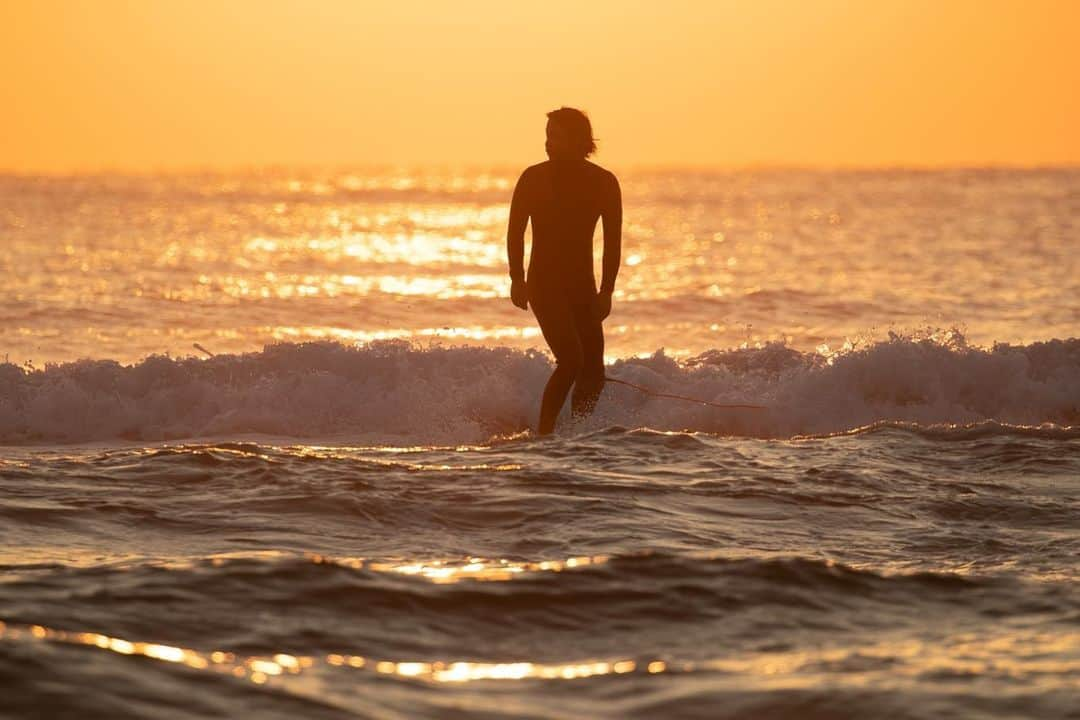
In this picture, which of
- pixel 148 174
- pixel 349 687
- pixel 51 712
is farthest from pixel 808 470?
pixel 148 174

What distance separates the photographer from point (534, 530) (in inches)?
271

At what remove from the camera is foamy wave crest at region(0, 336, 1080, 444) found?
1221cm

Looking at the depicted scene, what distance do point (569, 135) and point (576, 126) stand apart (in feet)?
0.24

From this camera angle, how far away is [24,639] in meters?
5.00

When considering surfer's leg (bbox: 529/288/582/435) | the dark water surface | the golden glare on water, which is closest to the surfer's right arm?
surfer's leg (bbox: 529/288/582/435)

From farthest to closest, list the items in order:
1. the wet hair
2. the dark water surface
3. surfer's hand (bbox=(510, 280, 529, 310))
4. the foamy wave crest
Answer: the foamy wave crest
surfer's hand (bbox=(510, 280, 529, 310))
the wet hair
the dark water surface

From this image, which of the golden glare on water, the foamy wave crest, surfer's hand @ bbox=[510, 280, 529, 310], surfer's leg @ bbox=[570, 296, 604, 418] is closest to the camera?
the golden glare on water

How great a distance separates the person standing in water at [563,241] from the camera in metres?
9.57

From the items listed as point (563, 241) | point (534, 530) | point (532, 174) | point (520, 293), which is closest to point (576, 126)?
point (532, 174)

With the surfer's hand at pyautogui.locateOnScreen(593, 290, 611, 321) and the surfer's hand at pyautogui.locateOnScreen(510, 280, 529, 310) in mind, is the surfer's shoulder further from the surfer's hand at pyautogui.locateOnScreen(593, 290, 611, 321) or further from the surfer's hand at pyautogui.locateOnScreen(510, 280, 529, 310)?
the surfer's hand at pyautogui.locateOnScreen(593, 290, 611, 321)

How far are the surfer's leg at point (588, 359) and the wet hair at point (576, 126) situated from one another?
1.00 meters

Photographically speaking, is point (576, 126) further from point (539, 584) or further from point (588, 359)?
point (539, 584)

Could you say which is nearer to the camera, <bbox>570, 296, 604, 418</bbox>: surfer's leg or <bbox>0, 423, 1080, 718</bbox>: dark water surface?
<bbox>0, 423, 1080, 718</bbox>: dark water surface

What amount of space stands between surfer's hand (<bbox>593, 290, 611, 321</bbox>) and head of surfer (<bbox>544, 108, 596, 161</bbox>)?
0.91 metres
